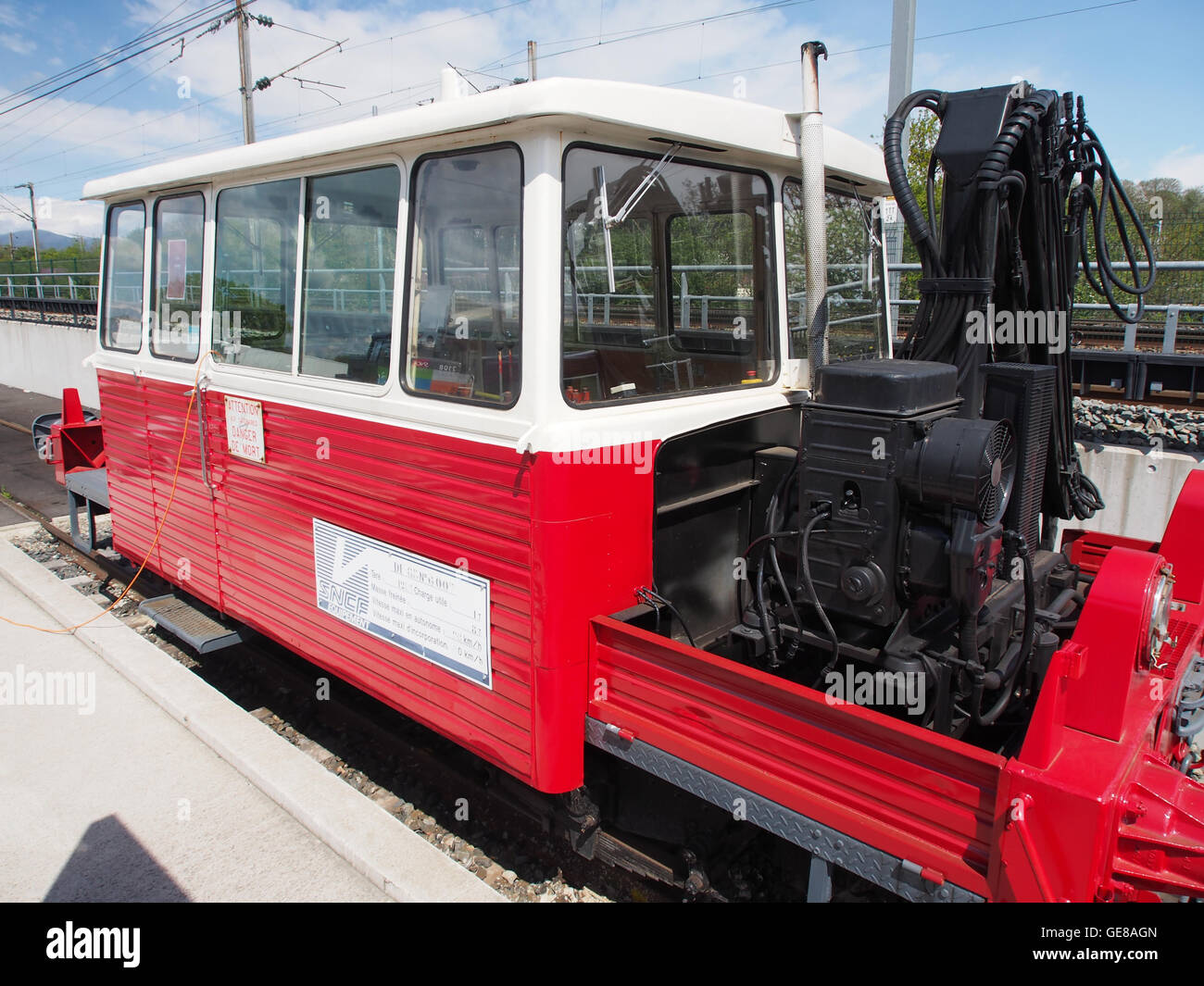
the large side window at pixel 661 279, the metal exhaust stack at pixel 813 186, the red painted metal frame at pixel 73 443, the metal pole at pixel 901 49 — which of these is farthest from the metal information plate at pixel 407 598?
the metal pole at pixel 901 49

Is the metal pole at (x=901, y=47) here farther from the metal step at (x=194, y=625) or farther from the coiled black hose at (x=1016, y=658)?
the metal step at (x=194, y=625)

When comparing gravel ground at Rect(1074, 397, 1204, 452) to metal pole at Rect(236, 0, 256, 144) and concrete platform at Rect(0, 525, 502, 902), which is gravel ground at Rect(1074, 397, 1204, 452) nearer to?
concrete platform at Rect(0, 525, 502, 902)

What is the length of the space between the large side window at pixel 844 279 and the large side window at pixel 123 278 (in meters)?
3.93

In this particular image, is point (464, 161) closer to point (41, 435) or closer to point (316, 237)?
point (316, 237)

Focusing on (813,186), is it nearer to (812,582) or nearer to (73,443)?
(812,582)

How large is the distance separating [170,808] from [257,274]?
98.6 inches

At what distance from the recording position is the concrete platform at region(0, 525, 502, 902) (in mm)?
3176

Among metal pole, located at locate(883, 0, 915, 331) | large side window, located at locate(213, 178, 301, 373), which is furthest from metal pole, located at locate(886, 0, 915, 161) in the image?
large side window, located at locate(213, 178, 301, 373)

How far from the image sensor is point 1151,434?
5.60 m

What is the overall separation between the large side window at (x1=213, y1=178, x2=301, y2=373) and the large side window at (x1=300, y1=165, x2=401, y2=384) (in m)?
0.16

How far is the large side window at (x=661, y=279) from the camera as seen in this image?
289cm

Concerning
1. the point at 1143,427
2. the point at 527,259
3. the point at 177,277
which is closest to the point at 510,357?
the point at 527,259
